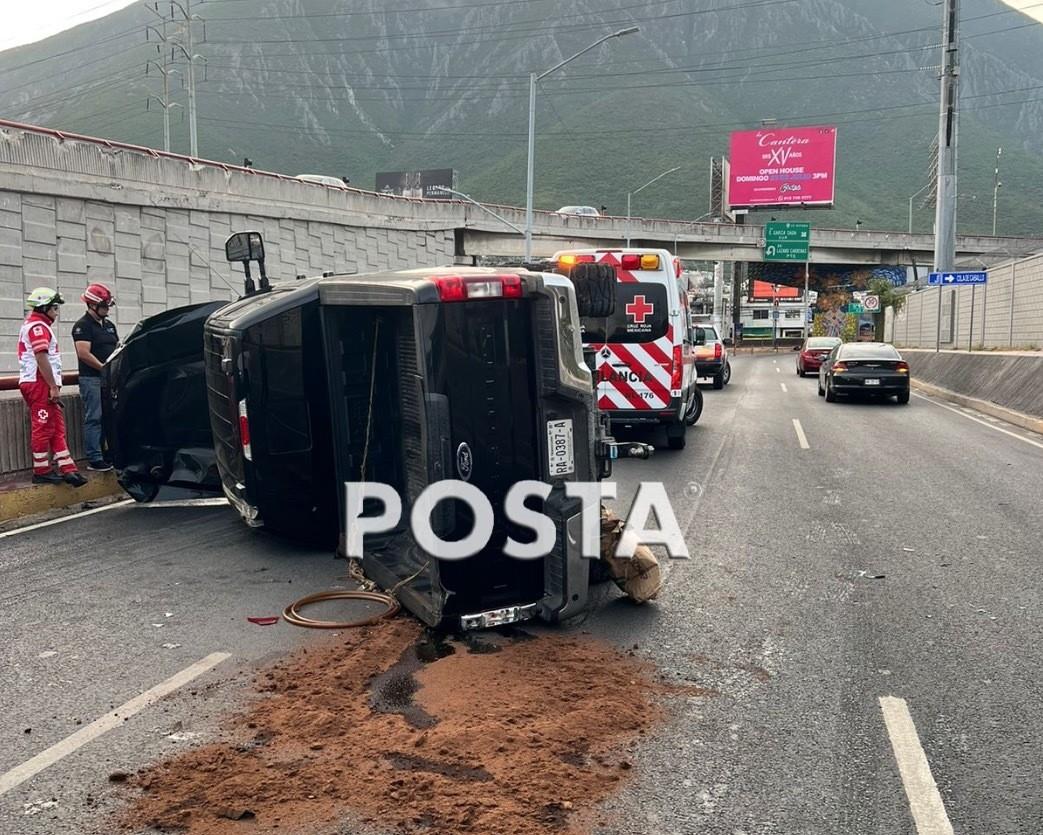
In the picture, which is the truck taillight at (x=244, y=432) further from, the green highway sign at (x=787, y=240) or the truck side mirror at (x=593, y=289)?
the green highway sign at (x=787, y=240)

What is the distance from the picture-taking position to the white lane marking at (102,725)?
149 inches

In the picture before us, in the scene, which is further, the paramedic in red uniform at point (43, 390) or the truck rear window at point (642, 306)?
the truck rear window at point (642, 306)

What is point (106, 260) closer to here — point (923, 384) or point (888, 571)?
point (888, 571)

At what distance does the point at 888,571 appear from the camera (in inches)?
268

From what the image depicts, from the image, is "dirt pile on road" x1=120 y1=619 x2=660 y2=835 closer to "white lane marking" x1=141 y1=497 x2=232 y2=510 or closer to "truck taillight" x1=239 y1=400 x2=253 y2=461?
"truck taillight" x1=239 y1=400 x2=253 y2=461

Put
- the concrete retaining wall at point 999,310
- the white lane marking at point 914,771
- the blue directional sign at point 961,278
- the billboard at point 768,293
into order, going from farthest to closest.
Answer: the billboard at point 768,293 → the blue directional sign at point 961,278 → the concrete retaining wall at point 999,310 → the white lane marking at point 914,771

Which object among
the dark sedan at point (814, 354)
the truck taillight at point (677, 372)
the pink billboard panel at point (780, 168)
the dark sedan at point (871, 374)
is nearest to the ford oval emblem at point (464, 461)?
the truck taillight at point (677, 372)

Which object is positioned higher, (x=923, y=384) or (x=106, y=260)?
(x=106, y=260)

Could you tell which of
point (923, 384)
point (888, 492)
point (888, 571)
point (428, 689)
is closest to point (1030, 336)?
point (923, 384)

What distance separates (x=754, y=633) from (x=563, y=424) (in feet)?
5.44

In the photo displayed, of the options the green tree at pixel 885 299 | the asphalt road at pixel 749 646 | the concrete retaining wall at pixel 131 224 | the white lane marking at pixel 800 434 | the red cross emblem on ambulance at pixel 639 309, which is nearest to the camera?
the asphalt road at pixel 749 646

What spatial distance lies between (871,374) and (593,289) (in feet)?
54.2

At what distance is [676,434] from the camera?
13242mm

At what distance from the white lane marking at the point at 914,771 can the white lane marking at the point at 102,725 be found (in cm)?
335
